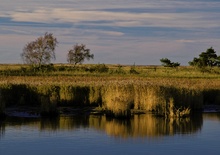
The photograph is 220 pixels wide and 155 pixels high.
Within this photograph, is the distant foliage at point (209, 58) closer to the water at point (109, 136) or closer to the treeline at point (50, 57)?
the treeline at point (50, 57)

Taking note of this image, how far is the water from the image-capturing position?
14.2 meters

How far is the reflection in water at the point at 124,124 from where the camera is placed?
17.4 metres

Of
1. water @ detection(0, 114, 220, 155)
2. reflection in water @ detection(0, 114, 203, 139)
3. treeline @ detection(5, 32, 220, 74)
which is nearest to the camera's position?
water @ detection(0, 114, 220, 155)

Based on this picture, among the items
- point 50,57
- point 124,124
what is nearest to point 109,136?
point 124,124

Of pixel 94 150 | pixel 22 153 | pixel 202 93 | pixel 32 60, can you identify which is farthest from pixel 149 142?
pixel 32 60

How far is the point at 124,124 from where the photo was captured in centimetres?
1923

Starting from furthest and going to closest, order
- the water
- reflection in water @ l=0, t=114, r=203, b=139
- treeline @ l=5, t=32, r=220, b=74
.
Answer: treeline @ l=5, t=32, r=220, b=74, reflection in water @ l=0, t=114, r=203, b=139, the water

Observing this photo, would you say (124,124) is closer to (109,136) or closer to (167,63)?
(109,136)

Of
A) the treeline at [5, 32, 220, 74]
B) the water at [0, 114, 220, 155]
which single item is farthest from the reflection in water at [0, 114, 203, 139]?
the treeline at [5, 32, 220, 74]

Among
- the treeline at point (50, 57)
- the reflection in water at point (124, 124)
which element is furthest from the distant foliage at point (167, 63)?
the reflection in water at point (124, 124)

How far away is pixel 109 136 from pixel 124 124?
2764 millimetres

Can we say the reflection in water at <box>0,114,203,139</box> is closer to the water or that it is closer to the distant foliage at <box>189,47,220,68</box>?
the water

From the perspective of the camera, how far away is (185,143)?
50.4 ft

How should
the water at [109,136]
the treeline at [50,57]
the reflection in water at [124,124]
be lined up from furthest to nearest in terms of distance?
the treeline at [50,57] < the reflection in water at [124,124] < the water at [109,136]
